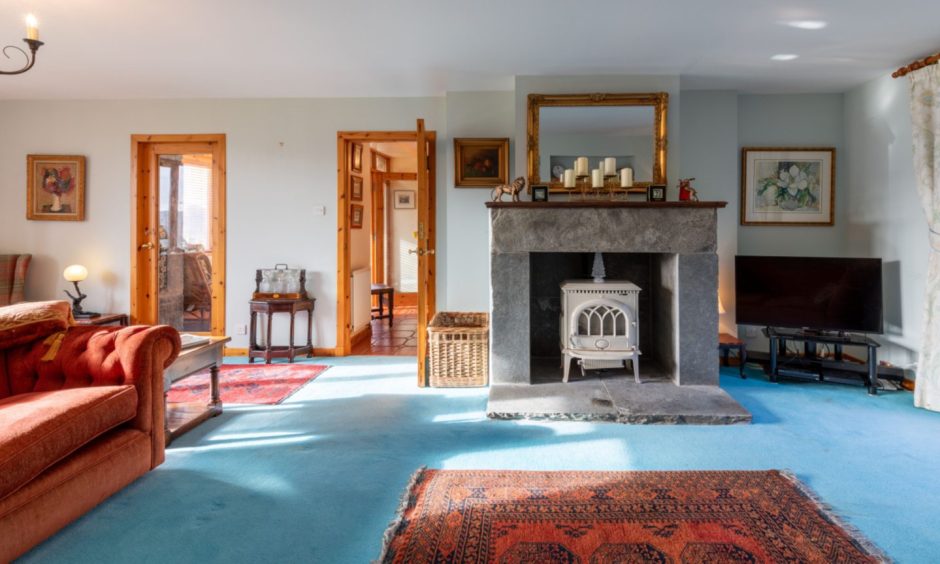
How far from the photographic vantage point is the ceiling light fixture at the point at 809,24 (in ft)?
10.3

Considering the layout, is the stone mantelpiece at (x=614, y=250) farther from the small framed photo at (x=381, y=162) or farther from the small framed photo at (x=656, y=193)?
the small framed photo at (x=381, y=162)

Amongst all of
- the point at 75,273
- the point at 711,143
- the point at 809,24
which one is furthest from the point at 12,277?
the point at 809,24

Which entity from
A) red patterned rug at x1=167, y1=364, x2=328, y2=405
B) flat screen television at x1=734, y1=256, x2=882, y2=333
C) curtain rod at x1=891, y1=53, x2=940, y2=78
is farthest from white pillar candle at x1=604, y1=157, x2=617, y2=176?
red patterned rug at x1=167, y1=364, x2=328, y2=405

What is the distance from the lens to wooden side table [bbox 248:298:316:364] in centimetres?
461

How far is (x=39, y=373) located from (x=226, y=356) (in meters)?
2.59

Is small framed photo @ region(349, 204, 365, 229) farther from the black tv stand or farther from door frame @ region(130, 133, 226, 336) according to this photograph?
the black tv stand

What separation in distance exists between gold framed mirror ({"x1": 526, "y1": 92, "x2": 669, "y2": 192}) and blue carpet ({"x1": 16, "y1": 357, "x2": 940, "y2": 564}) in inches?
70.6

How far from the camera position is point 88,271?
16.4 ft

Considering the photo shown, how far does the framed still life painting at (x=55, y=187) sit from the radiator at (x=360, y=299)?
2.54m

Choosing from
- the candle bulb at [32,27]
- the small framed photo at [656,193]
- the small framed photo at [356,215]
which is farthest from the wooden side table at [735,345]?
the candle bulb at [32,27]

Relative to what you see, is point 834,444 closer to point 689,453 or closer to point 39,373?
point 689,453

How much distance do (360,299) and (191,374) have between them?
2.86 metres

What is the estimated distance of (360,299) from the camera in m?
5.84

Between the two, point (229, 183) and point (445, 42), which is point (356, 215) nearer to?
point (229, 183)
